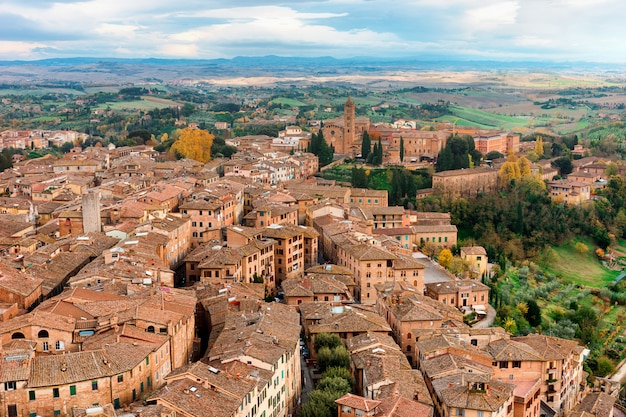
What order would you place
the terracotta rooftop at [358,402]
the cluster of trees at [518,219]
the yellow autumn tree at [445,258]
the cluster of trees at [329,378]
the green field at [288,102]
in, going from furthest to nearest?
the green field at [288,102] → the cluster of trees at [518,219] → the yellow autumn tree at [445,258] → the cluster of trees at [329,378] → the terracotta rooftop at [358,402]

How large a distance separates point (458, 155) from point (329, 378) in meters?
38.8

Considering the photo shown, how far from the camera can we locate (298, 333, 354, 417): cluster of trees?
750 inches

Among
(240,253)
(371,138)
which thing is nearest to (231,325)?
(240,253)

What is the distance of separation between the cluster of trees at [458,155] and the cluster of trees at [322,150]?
844 cm

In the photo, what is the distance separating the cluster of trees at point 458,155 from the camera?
54719 millimetres

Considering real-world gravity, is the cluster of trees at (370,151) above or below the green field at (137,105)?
above

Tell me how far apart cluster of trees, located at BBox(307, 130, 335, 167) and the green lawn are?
60.5 ft

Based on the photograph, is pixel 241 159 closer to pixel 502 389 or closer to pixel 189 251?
pixel 189 251

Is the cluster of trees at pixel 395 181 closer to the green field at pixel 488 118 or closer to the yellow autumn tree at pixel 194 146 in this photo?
the yellow autumn tree at pixel 194 146

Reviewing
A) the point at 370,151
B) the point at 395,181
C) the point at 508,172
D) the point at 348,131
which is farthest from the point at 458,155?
the point at 348,131

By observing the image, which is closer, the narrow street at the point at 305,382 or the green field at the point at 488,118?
the narrow street at the point at 305,382

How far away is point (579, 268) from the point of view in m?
47.2

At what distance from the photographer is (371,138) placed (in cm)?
6128


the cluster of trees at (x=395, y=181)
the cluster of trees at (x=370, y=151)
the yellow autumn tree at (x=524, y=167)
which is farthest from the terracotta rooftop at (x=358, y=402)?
the yellow autumn tree at (x=524, y=167)
